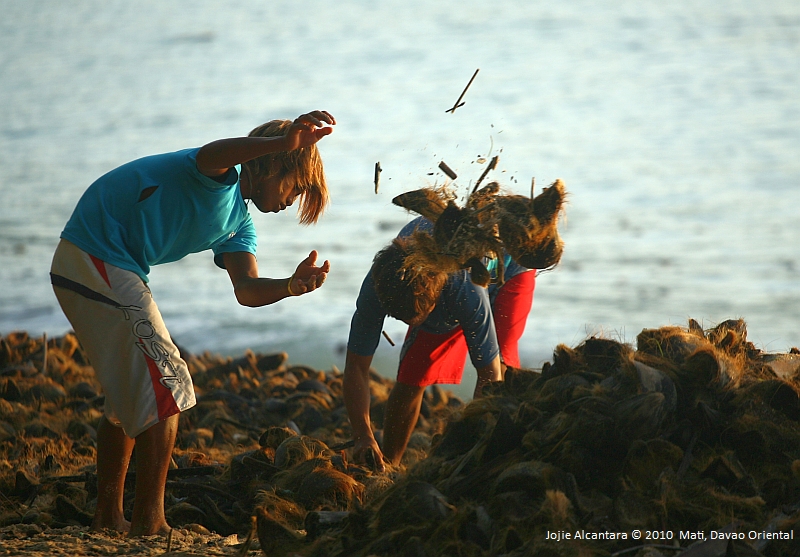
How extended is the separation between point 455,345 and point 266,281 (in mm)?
1381

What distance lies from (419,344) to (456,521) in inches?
72.2

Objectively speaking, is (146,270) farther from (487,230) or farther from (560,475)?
(560,475)

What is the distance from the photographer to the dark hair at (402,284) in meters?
3.89

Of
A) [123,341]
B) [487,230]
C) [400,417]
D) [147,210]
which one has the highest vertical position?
[147,210]

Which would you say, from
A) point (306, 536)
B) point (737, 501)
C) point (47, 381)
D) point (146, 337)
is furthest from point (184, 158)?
point (47, 381)

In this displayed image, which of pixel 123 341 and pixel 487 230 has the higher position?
pixel 487 230

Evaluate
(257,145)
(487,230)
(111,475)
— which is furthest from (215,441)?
(257,145)

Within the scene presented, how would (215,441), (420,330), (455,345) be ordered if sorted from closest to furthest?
(420,330), (455,345), (215,441)

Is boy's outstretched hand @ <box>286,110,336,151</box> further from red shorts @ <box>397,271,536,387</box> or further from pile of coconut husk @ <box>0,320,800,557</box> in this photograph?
red shorts @ <box>397,271,536,387</box>

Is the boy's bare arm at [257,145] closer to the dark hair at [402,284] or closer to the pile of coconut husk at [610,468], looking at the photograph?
the dark hair at [402,284]

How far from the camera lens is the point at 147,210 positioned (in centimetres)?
329

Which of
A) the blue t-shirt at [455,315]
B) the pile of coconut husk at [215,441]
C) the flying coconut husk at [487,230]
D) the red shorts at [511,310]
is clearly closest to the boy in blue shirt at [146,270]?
the pile of coconut husk at [215,441]

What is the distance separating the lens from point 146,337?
320 centimetres

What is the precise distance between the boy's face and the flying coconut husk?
0.55 meters
